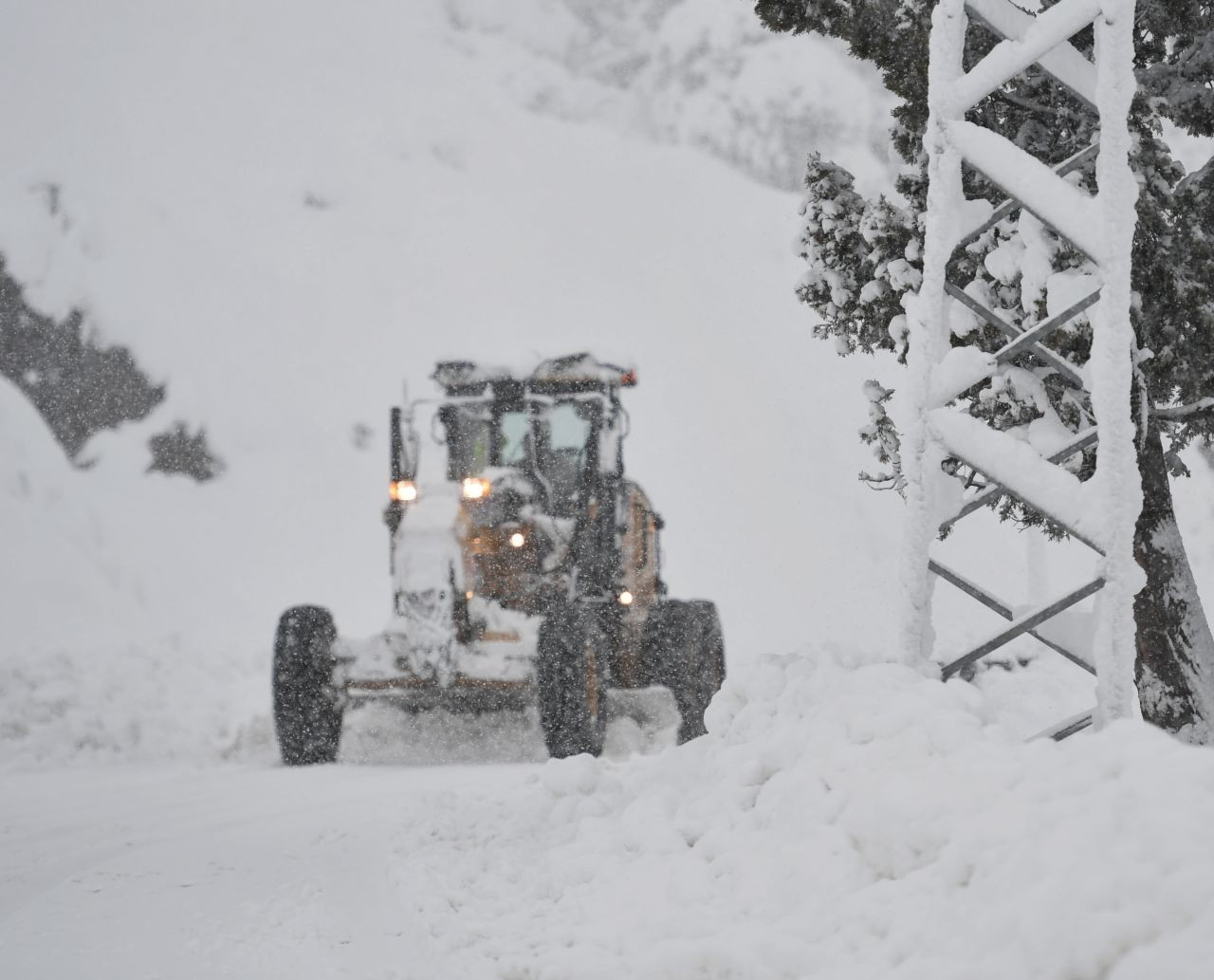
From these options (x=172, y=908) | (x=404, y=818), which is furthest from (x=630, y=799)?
(x=172, y=908)

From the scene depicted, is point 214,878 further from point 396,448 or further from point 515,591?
A: point 396,448

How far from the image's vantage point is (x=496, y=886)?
13.5ft

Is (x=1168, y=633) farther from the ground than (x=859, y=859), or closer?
farther from the ground

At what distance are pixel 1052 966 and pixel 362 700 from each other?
783cm

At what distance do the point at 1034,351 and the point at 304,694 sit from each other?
257 inches

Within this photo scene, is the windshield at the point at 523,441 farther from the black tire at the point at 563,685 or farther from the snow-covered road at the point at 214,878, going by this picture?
the snow-covered road at the point at 214,878

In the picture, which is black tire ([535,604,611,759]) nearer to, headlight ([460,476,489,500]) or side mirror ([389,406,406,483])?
headlight ([460,476,489,500])

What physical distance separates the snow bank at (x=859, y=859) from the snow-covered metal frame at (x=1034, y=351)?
0.45 meters

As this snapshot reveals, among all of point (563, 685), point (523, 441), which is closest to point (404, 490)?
point (523, 441)

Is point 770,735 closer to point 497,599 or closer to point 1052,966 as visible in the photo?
point 1052,966

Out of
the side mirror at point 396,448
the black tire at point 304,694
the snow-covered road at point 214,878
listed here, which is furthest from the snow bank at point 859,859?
the side mirror at point 396,448

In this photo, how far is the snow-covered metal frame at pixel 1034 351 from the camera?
360 cm

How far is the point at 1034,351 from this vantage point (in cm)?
388

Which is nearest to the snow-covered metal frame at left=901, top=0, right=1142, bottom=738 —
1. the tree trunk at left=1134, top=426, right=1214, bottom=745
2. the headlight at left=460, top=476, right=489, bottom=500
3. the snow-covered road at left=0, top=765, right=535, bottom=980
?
the snow-covered road at left=0, top=765, right=535, bottom=980
